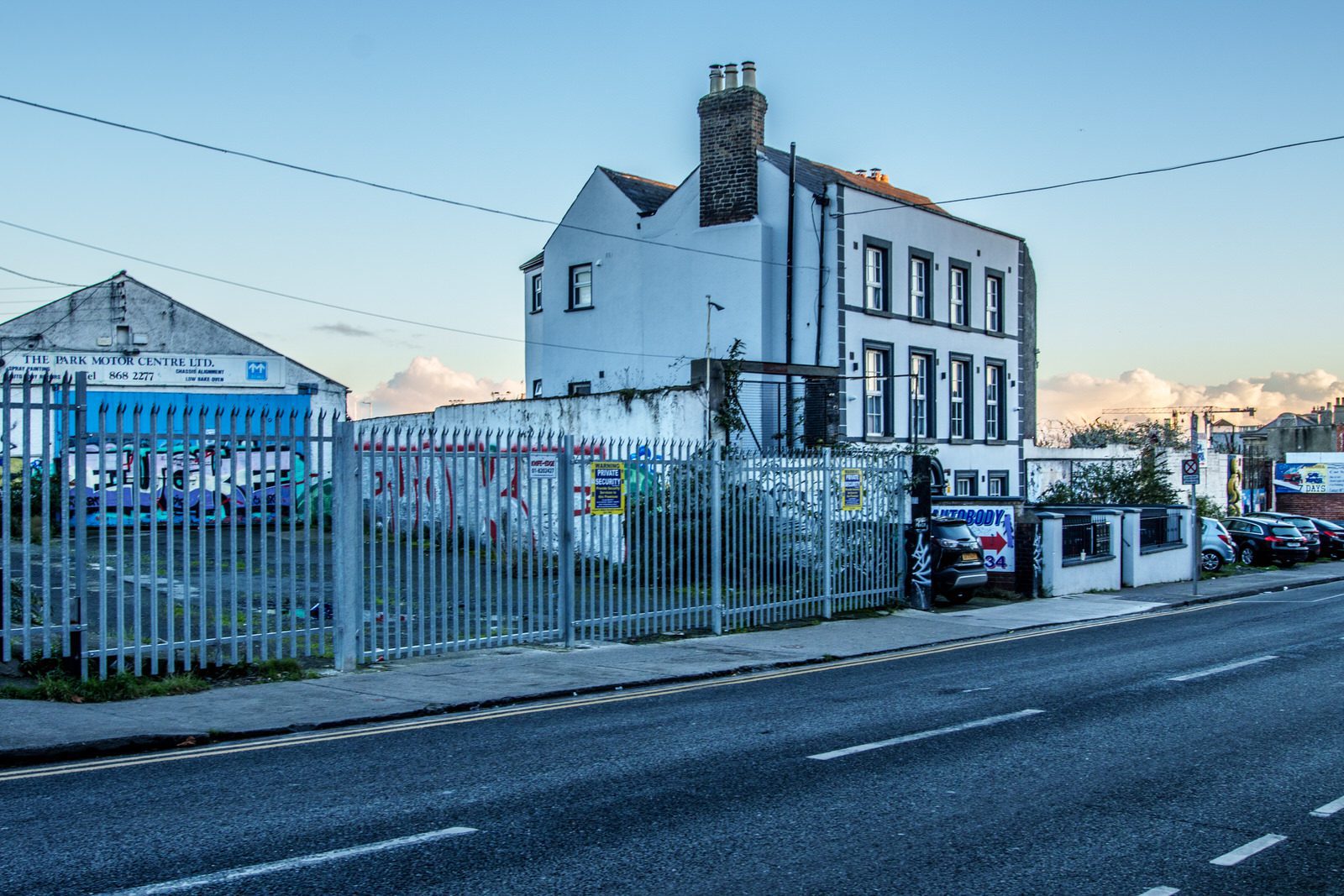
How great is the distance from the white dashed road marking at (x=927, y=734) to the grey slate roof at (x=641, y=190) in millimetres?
24839

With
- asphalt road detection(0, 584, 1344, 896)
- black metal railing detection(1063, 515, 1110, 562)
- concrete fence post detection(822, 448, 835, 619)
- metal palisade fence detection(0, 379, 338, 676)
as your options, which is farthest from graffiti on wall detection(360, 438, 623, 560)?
black metal railing detection(1063, 515, 1110, 562)

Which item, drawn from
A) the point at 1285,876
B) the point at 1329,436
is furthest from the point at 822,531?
the point at 1329,436

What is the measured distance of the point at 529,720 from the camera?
9938mm

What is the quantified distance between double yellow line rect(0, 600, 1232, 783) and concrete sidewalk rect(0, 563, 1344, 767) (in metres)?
0.19

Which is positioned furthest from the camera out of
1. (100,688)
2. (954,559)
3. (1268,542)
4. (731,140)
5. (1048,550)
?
(1268,542)

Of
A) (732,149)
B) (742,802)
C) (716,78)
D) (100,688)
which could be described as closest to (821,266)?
(732,149)

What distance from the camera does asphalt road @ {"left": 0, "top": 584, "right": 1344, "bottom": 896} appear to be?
5.60 m

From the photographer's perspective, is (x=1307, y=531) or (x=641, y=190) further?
(x=1307, y=531)

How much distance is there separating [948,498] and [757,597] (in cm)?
831

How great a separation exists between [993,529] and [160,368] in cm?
2595

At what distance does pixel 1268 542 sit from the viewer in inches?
1431

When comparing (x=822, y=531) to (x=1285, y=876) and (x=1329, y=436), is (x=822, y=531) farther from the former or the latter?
(x=1329, y=436)

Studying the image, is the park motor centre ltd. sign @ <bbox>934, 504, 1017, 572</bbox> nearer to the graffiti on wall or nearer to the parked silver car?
the graffiti on wall

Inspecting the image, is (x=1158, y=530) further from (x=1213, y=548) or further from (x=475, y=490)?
(x=475, y=490)
